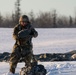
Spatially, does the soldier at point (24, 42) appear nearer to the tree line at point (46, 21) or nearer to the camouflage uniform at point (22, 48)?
the camouflage uniform at point (22, 48)

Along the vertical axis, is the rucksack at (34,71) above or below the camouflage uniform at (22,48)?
below

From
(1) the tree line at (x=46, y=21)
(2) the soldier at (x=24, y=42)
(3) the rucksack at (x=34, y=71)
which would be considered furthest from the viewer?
(1) the tree line at (x=46, y=21)

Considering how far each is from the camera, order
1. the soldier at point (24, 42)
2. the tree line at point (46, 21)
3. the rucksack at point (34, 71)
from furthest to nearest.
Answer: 1. the tree line at point (46, 21)
2. the soldier at point (24, 42)
3. the rucksack at point (34, 71)

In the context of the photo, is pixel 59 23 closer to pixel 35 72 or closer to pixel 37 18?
pixel 37 18

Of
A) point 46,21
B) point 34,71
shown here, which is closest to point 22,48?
point 34,71

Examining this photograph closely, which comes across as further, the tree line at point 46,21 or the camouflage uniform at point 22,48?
the tree line at point 46,21

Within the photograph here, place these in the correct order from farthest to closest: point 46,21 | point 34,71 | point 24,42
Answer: point 46,21 < point 24,42 < point 34,71

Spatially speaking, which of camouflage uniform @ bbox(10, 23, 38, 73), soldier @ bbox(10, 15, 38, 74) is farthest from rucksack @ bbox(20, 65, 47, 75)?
camouflage uniform @ bbox(10, 23, 38, 73)

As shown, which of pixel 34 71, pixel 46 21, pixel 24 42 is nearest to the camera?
pixel 34 71

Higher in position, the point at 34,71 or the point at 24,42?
the point at 24,42

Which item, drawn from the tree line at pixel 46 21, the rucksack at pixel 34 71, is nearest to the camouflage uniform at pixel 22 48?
the rucksack at pixel 34 71

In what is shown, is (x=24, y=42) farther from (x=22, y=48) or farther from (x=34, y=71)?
(x=34, y=71)

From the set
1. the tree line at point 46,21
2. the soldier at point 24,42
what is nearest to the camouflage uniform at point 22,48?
the soldier at point 24,42

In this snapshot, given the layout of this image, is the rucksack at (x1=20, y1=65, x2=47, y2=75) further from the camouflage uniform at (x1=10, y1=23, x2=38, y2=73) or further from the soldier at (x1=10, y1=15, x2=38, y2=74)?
the camouflage uniform at (x1=10, y1=23, x2=38, y2=73)
